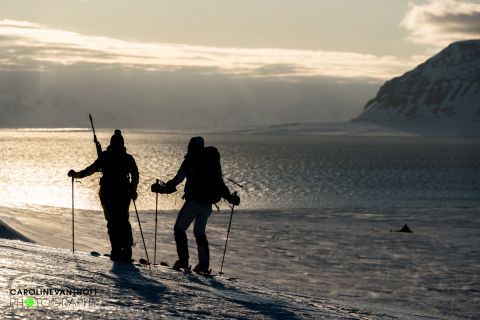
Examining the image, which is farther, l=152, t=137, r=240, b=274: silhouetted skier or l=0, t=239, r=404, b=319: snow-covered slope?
l=152, t=137, r=240, b=274: silhouetted skier

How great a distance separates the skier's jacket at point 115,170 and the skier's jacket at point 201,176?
1.10 m

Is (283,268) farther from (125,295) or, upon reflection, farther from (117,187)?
(125,295)

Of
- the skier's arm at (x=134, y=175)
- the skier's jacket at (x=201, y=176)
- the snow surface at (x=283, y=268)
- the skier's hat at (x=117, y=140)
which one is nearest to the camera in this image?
the snow surface at (x=283, y=268)

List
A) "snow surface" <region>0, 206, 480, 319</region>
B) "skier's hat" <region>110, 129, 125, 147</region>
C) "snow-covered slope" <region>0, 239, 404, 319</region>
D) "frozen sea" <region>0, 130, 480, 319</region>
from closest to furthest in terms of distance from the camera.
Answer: "snow-covered slope" <region>0, 239, 404, 319</region>
"snow surface" <region>0, 206, 480, 319</region>
"skier's hat" <region>110, 129, 125, 147</region>
"frozen sea" <region>0, 130, 480, 319</region>

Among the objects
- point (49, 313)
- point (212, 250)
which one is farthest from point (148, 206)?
point (49, 313)

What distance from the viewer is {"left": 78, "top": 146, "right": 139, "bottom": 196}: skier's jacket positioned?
12.0 m

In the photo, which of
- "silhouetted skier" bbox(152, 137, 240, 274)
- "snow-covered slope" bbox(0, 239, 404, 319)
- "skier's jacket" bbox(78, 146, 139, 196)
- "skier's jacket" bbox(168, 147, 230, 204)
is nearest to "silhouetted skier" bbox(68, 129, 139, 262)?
"skier's jacket" bbox(78, 146, 139, 196)

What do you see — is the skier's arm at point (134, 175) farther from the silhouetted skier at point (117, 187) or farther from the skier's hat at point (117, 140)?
the skier's hat at point (117, 140)

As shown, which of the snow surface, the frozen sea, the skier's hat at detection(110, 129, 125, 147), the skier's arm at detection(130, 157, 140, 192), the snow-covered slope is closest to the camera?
the snow-covered slope

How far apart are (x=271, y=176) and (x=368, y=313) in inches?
2757

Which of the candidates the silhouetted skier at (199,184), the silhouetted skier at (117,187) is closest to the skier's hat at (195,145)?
the silhouetted skier at (199,184)

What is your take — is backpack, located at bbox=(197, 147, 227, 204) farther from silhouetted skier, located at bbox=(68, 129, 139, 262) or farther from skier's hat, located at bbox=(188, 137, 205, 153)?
silhouetted skier, located at bbox=(68, 129, 139, 262)

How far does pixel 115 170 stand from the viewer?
1200cm

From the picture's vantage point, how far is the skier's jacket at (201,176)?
11203 mm
